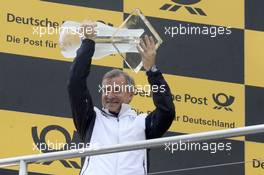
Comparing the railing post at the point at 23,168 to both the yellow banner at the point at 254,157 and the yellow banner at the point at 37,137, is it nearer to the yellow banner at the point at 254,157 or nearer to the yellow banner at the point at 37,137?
the yellow banner at the point at 37,137

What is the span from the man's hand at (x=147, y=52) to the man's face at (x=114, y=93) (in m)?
0.10

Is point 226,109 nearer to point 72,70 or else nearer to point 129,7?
point 129,7

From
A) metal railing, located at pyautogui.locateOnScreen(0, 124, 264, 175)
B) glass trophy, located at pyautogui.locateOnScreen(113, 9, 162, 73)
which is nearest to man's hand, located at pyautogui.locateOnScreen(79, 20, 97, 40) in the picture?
glass trophy, located at pyautogui.locateOnScreen(113, 9, 162, 73)

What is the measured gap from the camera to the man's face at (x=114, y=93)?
3.47 m

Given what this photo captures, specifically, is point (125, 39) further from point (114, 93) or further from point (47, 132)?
point (47, 132)

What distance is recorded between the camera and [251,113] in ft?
15.4

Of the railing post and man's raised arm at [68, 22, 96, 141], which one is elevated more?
man's raised arm at [68, 22, 96, 141]

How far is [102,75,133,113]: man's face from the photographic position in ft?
11.4

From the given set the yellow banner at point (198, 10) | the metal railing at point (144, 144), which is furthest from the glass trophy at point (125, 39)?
the yellow banner at point (198, 10)

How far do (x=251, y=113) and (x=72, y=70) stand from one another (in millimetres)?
1452

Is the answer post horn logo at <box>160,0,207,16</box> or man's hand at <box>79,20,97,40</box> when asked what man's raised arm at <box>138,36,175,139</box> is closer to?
man's hand at <box>79,20,97,40</box>

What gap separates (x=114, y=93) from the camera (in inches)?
137

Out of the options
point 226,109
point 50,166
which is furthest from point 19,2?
point 226,109

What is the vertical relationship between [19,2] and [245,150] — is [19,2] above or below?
above
